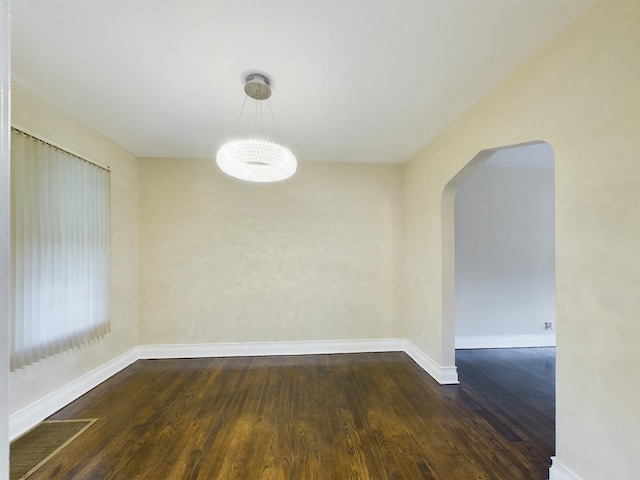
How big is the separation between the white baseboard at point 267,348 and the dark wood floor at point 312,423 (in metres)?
0.26

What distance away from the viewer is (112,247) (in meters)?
2.75

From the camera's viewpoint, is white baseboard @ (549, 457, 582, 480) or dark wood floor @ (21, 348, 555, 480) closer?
white baseboard @ (549, 457, 582, 480)

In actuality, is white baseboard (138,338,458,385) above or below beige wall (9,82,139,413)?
below

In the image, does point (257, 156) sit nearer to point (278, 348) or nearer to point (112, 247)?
point (112, 247)

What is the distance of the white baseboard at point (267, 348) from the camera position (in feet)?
10.4

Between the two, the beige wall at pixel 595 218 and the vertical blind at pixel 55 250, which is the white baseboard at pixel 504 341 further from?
the vertical blind at pixel 55 250

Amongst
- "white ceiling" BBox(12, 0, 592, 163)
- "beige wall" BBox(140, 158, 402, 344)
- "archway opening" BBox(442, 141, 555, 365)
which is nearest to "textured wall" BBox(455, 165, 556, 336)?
"archway opening" BBox(442, 141, 555, 365)

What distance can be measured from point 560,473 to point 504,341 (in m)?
2.45

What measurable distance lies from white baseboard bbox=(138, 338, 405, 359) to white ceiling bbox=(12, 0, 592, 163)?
2.65 m

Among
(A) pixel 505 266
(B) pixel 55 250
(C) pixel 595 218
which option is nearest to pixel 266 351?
(B) pixel 55 250

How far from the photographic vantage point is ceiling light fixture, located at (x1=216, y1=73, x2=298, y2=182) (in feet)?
5.50

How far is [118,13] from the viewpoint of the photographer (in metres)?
1.29

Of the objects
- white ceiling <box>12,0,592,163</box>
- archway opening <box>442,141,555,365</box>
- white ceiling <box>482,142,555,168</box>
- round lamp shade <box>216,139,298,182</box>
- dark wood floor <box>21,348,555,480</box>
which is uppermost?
white ceiling <box>12,0,592,163</box>

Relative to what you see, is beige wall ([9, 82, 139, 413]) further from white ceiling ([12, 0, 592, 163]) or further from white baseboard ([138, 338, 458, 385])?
white baseboard ([138, 338, 458, 385])
